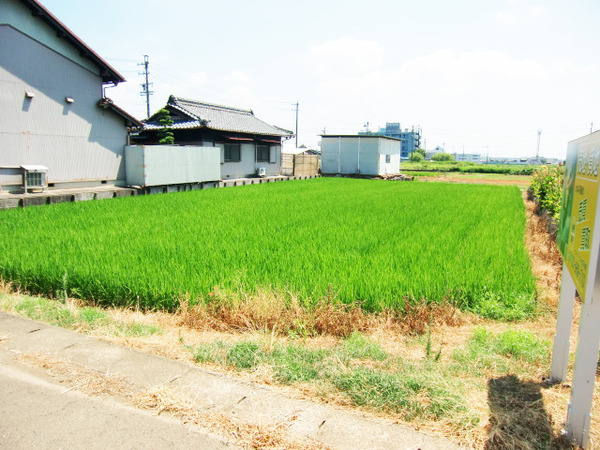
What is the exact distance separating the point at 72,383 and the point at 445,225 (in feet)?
26.3

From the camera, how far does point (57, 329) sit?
12.1 feet

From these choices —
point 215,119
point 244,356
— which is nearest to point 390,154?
point 215,119

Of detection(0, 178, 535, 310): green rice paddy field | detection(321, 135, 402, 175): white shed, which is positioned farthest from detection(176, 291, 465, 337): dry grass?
detection(321, 135, 402, 175): white shed

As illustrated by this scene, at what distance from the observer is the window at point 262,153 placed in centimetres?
2500

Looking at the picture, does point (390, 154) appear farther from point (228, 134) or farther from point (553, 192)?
point (553, 192)

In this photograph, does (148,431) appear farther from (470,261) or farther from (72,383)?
(470,261)

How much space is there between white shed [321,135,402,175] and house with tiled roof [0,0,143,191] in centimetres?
1754

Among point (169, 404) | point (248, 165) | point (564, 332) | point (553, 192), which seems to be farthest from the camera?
point (248, 165)

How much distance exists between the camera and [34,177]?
12.6 m

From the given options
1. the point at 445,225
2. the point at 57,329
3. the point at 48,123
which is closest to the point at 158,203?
the point at 48,123

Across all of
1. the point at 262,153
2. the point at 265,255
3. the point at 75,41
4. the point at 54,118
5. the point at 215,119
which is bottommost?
the point at 265,255

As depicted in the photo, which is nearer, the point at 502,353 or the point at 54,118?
the point at 502,353

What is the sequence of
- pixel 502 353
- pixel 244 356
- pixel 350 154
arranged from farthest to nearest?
pixel 350 154
pixel 502 353
pixel 244 356

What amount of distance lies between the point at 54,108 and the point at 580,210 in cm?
1501
